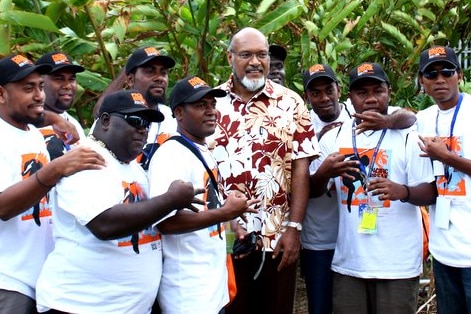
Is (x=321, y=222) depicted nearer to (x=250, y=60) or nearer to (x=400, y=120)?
(x=400, y=120)

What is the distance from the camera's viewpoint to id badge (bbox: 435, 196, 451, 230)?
156 inches

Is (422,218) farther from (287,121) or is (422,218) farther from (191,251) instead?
(191,251)

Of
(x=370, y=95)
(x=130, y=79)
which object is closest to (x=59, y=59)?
(x=130, y=79)

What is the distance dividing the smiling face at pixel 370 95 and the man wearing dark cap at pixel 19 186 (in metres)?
1.76

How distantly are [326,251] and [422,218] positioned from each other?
0.60 meters

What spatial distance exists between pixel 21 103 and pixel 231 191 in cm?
129

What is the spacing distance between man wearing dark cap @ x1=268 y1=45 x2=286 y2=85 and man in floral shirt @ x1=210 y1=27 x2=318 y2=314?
706 mm

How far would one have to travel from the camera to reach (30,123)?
3.56 m

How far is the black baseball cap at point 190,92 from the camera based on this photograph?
3.66 metres

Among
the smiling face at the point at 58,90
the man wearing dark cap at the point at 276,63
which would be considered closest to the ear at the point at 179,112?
the smiling face at the point at 58,90

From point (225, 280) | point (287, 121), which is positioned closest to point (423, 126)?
point (287, 121)

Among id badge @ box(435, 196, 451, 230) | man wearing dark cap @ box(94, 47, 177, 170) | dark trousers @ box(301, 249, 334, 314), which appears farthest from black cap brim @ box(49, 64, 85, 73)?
id badge @ box(435, 196, 451, 230)

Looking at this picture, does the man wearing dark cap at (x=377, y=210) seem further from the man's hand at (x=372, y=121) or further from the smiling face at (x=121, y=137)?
the smiling face at (x=121, y=137)

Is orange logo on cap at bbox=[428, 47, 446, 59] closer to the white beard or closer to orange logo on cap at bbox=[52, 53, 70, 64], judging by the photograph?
the white beard
